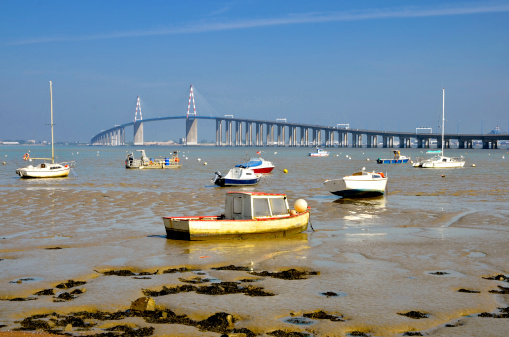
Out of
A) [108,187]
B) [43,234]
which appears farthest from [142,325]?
[108,187]

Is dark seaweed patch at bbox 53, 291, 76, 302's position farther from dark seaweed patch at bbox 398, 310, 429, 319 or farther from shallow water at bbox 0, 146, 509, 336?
dark seaweed patch at bbox 398, 310, 429, 319

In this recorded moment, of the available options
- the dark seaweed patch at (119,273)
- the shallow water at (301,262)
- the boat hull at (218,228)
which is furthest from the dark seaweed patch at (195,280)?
the boat hull at (218,228)

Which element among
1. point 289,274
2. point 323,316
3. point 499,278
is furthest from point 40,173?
point 323,316

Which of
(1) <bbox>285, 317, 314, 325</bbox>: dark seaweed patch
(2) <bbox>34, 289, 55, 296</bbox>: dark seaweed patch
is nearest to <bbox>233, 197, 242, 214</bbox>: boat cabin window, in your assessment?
(2) <bbox>34, 289, 55, 296</bbox>: dark seaweed patch

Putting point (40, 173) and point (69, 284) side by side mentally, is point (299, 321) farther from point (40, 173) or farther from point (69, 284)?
point (40, 173)

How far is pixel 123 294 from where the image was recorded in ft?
42.2

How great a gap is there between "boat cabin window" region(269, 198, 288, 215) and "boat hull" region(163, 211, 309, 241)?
2.02 feet

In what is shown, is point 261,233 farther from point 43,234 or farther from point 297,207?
point 43,234

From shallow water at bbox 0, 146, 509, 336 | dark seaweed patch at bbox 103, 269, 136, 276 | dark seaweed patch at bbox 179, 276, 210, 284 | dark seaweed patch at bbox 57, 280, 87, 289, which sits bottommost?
shallow water at bbox 0, 146, 509, 336

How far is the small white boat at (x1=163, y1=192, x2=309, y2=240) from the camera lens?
1967 centimetres

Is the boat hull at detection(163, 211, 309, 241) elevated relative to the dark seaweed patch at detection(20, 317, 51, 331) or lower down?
elevated

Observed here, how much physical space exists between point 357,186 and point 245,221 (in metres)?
16.5

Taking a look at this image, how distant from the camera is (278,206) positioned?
21.5 metres

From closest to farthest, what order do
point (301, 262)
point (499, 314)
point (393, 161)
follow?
point (499, 314) < point (301, 262) < point (393, 161)
